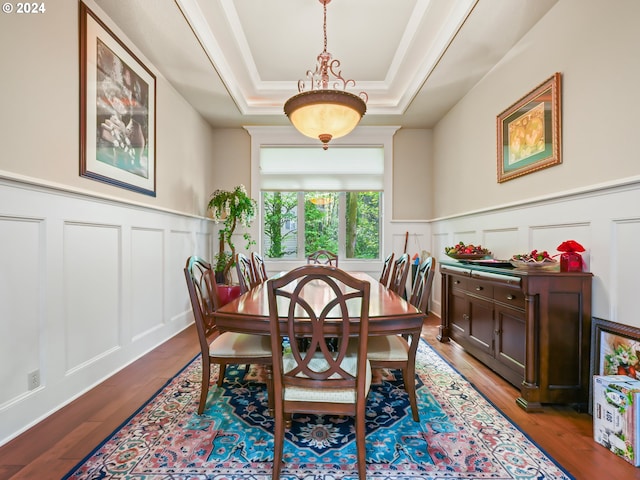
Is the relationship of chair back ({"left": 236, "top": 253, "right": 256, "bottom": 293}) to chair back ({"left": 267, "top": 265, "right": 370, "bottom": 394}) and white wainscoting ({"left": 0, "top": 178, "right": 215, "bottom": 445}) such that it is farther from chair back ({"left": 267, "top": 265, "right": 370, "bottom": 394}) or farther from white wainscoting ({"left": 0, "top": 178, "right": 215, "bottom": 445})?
chair back ({"left": 267, "top": 265, "right": 370, "bottom": 394})

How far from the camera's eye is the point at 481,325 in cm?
271

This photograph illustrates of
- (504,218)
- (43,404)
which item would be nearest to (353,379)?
(43,404)

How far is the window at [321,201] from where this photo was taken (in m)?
5.01

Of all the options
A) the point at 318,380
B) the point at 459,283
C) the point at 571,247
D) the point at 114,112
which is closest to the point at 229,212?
the point at 114,112

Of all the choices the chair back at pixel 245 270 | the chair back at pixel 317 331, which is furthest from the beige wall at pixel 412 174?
the chair back at pixel 317 331

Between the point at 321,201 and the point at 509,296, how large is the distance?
10.8 feet

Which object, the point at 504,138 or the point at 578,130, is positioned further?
the point at 504,138

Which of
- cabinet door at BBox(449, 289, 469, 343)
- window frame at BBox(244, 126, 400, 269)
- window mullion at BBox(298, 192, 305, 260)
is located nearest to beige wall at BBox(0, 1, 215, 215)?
window frame at BBox(244, 126, 400, 269)

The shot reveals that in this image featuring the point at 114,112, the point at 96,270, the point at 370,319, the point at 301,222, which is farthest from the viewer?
the point at 301,222

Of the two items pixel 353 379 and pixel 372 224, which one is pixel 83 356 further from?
pixel 372 224

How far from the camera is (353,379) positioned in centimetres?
141

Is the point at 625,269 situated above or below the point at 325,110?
below

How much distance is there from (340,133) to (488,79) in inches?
73.7

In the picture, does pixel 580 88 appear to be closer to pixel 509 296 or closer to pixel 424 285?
pixel 509 296
